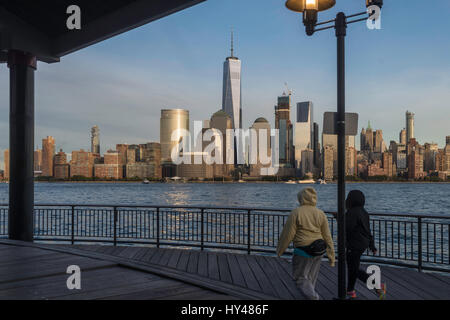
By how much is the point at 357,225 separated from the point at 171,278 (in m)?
2.85

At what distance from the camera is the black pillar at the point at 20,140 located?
28.6 feet

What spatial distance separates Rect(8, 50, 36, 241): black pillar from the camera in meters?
8.70

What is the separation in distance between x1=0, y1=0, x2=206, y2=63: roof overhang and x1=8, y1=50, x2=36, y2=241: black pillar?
0.43 m

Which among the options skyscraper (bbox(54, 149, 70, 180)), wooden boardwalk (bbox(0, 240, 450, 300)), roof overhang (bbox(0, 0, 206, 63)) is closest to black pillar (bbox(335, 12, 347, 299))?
wooden boardwalk (bbox(0, 240, 450, 300))

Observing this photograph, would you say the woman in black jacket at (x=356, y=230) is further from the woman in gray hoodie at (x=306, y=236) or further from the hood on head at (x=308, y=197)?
the hood on head at (x=308, y=197)

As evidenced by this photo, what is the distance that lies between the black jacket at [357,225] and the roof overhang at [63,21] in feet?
13.9

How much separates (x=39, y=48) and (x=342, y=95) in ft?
25.0

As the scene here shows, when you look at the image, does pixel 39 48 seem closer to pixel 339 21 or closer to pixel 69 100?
pixel 339 21
